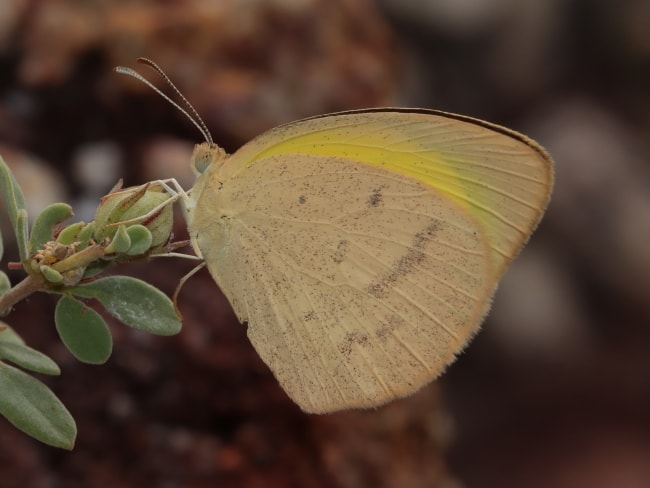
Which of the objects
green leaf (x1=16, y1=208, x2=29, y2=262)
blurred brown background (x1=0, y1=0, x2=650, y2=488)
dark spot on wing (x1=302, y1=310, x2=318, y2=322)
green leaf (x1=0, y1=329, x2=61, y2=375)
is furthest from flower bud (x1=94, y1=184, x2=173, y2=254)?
blurred brown background (x1=0, y1=0, x2=650, y2=488)

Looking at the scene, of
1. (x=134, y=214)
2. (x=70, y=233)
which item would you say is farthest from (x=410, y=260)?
(x=70, y=233)

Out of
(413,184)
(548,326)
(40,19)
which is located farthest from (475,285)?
(548,326)

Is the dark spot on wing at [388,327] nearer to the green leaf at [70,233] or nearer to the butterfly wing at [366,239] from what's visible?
the butterfly wing at [366,239]

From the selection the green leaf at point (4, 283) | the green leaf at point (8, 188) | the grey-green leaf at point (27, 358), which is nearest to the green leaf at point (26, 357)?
the grey-green leaf at point (27, 358)

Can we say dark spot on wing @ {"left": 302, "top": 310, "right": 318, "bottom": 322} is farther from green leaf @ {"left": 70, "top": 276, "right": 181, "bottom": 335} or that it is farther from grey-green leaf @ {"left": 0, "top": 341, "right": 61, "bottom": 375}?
grey-green leaf @ {"left": 0, "top": 341, "right": 61, "bottom": 375}

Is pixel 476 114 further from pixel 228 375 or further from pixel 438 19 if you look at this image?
pixel 228 375

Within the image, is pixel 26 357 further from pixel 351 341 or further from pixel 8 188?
pixel 351 341
